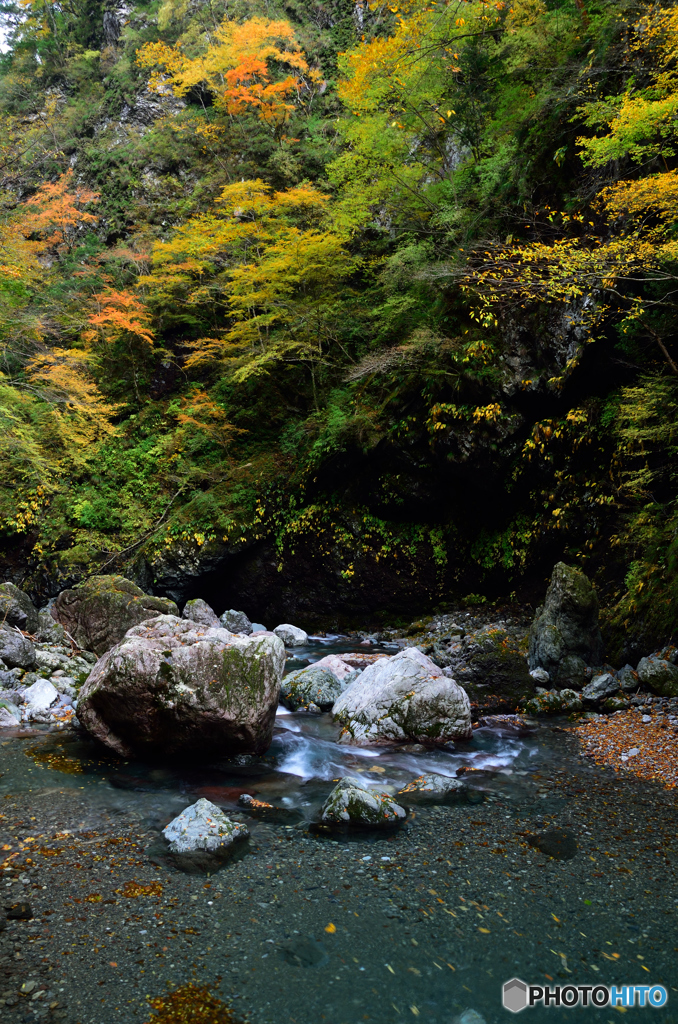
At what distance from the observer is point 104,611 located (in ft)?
30.2

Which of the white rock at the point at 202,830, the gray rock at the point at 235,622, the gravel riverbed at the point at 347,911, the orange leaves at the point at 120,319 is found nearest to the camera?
the gravel riverbed at the point at 347,911

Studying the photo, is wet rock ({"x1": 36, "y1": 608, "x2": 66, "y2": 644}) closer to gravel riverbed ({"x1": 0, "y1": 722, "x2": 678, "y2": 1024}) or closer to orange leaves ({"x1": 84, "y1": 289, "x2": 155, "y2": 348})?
gravel riverbed ({"x1": 0, "y1": 722, "x2": 678, "y2": 1024})

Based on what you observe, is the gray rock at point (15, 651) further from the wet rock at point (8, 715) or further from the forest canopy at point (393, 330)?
the forest canopy at point (393, 330)

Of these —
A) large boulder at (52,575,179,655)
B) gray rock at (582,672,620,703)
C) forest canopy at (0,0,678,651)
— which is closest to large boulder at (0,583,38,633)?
large boulder at (52,575,179,655)

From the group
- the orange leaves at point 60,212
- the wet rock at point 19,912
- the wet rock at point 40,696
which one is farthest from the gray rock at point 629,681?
the orange leaves at point 60,212

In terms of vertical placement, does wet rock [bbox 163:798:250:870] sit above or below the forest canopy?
below

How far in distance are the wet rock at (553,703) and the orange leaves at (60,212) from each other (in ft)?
69.4

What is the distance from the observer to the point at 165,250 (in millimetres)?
16297

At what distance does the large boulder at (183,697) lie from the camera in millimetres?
5660

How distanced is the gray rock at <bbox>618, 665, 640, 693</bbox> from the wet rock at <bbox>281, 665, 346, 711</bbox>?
3.70 metres

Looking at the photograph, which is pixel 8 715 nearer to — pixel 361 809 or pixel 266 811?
pixel 266 811

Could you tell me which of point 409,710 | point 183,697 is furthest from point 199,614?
point 409,710

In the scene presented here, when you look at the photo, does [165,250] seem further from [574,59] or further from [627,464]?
[627,464]

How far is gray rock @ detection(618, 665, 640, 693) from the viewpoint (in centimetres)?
698
